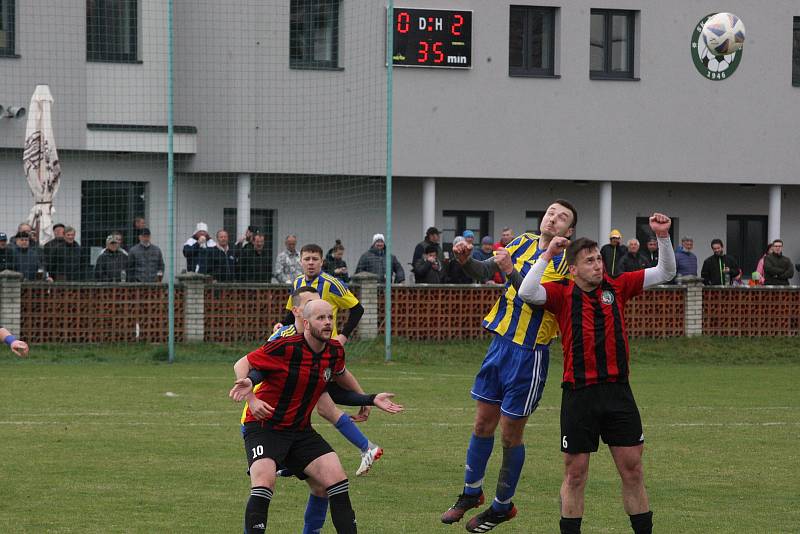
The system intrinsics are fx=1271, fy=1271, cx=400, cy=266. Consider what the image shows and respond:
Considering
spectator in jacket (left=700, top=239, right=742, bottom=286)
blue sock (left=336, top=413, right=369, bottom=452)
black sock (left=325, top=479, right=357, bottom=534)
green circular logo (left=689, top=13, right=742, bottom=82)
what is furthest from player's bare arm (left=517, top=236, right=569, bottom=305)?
green circular logo (left=689, top=13, right=742, bottom=82)

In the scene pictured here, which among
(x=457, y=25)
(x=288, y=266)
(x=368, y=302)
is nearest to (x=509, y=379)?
(x=368, y=302)

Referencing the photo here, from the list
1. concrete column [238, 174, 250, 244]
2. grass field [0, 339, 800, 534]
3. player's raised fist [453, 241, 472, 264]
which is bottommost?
grass field [0, 339, 800, 534]

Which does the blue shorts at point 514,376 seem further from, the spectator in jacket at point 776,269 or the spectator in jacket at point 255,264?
the spectator in jacket at point 776,269

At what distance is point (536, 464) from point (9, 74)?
1676 centimetres

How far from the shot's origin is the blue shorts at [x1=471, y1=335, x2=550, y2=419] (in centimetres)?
835

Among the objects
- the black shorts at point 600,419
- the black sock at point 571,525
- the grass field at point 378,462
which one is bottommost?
the grass field at point 378,462

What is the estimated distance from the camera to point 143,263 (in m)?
20.9

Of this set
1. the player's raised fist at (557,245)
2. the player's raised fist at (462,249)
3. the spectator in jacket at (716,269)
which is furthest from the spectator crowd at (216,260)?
the player's raised fist at (557,245)

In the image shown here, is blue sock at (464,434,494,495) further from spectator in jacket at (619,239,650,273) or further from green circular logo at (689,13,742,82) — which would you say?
green circular logo at (689,13,742,82)

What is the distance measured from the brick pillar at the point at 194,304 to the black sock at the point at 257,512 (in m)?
14.0

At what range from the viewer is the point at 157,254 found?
21031 mm

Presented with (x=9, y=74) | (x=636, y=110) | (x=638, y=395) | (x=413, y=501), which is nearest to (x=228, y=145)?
(x=9, y=74)

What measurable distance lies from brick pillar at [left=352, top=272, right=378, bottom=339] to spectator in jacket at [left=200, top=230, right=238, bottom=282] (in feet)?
6.79

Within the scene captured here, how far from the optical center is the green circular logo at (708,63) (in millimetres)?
28328
